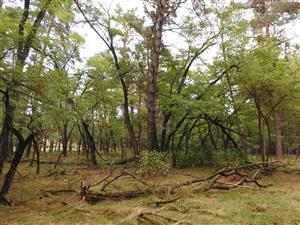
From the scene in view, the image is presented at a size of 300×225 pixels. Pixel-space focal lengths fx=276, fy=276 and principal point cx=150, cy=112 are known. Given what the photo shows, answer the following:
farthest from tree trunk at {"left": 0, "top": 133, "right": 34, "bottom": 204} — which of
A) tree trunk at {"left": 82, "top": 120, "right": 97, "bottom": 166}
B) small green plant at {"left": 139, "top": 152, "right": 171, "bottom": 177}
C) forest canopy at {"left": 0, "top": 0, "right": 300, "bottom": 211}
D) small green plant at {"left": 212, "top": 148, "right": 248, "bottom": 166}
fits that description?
small green plant at {"left": 212, "top": 148, "right": 248, "bottom": 166}

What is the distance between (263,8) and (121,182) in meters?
11.1

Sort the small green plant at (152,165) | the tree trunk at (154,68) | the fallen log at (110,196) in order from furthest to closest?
the tree trunk at (154,68), the small green plant at (152,165), the fallen log at (110,196)

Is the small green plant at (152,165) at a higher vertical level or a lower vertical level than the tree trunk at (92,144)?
lower

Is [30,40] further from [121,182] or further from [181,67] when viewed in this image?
[181,67]

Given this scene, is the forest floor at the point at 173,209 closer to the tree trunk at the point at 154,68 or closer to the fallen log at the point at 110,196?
the fallen log at the point at 110,196

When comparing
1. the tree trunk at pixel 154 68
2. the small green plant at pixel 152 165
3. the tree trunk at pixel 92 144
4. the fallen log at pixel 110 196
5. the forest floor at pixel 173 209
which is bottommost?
the forest floor at pixel 173 209

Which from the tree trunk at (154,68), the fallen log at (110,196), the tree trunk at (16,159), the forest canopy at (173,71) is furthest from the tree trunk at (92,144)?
the fallen log at (110,196)

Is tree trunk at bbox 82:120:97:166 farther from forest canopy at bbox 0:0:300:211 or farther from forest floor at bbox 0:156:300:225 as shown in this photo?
forest floor at bbox 0:156:300:225

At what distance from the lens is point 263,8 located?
1401 cm

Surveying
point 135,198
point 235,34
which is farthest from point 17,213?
point 235,34

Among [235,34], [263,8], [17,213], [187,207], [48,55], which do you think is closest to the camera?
[187,207]

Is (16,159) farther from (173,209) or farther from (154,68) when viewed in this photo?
(154,68)

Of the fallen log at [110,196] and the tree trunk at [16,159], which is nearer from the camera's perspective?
the fallen log at [110,196]

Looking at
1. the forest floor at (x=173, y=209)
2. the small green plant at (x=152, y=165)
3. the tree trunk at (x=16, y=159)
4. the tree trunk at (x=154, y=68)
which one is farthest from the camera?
the tree trunk at (x=154, y=68)
